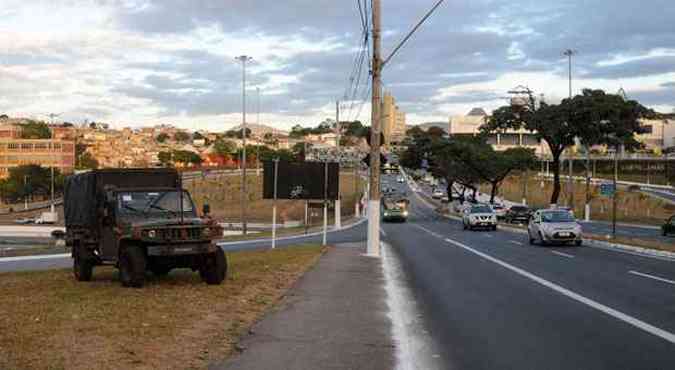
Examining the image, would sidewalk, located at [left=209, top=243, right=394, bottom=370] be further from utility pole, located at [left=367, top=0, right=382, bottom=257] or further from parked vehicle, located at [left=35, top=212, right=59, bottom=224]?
parked vehicle, located at [left=35, top=212, right=59, bottom=224]

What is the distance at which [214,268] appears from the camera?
15914mm

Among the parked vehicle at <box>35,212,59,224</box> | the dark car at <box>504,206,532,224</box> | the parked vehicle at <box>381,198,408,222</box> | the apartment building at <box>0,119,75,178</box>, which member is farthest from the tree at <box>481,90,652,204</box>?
the apartment building at <box>0,119,75,178</box>

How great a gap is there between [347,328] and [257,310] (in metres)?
2.09

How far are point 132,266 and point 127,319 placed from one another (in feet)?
12.7

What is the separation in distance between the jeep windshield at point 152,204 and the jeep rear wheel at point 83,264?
1.74 metres

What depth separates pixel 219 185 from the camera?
127125 millimetres

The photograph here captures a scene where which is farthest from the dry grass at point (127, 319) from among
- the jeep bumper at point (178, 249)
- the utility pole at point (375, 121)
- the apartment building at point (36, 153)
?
the apartment building at point (36, 153)

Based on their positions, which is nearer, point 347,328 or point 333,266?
point 347,328

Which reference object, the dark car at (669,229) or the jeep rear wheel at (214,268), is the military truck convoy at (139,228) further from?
the dark car at (669,229)

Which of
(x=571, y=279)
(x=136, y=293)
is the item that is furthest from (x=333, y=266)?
(x=136, y=293)

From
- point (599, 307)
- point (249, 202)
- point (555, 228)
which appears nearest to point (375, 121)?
point (555, 228)

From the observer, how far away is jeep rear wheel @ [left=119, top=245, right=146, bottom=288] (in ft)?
49.3

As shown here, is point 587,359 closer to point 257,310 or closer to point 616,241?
point 257,310

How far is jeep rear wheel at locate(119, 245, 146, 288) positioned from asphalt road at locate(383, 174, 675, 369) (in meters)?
5.18
